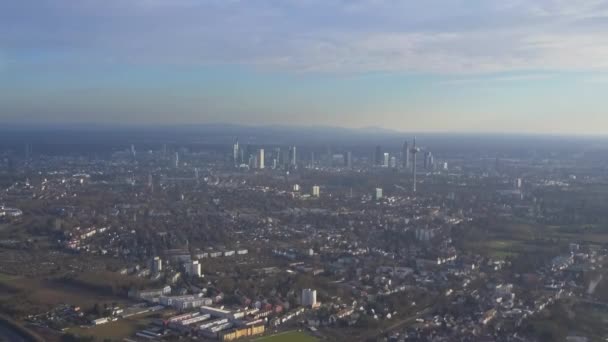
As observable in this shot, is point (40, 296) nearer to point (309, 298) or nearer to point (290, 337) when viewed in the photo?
point (309, 298)

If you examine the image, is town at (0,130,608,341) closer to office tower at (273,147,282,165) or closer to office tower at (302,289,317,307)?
office tower at (302,289,317,307)

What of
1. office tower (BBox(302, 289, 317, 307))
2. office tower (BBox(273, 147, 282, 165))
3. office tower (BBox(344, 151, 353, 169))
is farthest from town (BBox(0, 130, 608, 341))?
office tower (BBox(273, 147, 282, 165))

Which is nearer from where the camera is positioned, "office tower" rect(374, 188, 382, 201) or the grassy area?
the grassy area

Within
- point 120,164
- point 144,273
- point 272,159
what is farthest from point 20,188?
point 272,159

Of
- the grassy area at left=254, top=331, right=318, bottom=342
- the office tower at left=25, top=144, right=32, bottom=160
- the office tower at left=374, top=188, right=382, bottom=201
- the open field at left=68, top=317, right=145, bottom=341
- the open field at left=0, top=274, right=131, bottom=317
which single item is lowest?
the grassy area at left=254, top=331, right=318, bottom=342

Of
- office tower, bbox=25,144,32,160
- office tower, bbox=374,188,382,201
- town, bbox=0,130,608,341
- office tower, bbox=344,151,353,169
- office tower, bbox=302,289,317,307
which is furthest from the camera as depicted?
office tower, bbox=344,151,353,169

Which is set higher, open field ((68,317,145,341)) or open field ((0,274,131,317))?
open field ((0,274,131,317))

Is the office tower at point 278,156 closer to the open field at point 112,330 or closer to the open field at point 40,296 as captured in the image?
the open field at point 40,296
